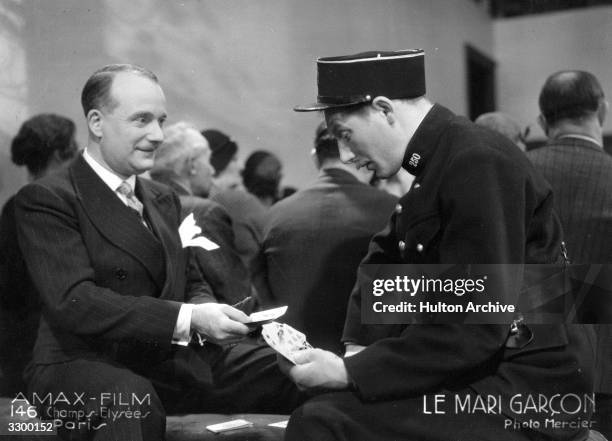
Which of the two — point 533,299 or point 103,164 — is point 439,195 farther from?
point 103,164

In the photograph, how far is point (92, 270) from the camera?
240 centimetres

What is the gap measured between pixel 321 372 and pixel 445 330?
326mm

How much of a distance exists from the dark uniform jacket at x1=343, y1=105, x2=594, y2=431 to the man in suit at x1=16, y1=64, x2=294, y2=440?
53 cm

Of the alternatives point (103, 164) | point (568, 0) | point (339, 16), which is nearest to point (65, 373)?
point (103, 164)

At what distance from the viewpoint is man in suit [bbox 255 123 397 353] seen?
3.00 m

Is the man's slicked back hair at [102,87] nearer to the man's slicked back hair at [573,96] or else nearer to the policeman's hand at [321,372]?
the policeman's hand at [321,372]

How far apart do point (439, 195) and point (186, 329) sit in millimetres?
878

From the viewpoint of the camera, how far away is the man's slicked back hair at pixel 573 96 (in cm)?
320

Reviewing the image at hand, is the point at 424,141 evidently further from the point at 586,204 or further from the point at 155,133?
the point at 586,204

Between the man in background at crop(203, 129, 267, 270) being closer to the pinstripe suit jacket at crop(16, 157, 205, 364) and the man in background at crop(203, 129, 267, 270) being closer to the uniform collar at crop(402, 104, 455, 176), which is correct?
the pinstripe suit jacket at crop(16, 157, 205, 364)

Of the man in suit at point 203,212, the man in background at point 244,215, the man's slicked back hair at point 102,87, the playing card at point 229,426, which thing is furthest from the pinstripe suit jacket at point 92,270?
the man in background at point 244,215

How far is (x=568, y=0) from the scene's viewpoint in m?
6.61

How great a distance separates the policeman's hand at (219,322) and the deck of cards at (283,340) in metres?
0.14

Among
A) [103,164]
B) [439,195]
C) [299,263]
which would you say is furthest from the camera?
[299,263]
